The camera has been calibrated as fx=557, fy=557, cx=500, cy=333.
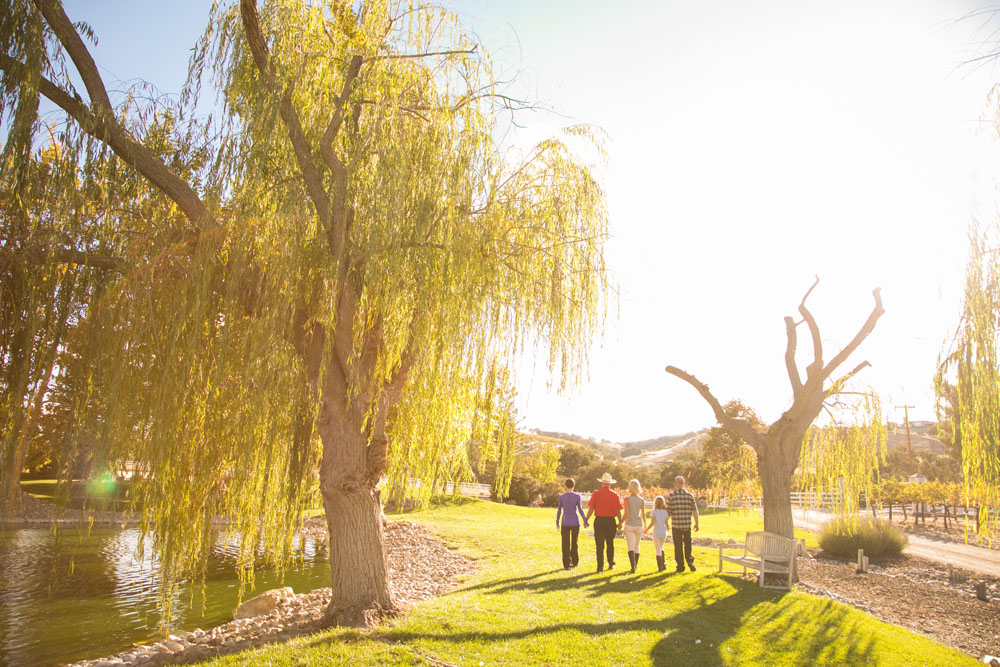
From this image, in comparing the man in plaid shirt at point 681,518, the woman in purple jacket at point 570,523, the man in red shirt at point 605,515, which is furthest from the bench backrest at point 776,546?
the woman in purple jacket at point 570,523

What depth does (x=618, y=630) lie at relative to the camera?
661 cm

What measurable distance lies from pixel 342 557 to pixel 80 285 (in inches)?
169

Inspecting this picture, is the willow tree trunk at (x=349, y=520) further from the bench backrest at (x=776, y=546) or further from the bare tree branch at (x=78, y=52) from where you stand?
the bench backrest at (x=776, y=546)

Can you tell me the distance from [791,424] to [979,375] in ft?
23.1

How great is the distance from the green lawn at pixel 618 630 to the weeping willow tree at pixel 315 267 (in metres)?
1.03

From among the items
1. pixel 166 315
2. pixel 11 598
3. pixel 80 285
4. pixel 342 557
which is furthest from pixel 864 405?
pixel 11 598

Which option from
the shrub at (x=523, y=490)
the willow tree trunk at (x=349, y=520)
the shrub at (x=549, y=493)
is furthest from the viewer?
the shrub at (x=549, y=493)

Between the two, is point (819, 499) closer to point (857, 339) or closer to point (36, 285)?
point (857, 339)

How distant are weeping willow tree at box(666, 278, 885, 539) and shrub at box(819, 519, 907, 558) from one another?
6598 mm

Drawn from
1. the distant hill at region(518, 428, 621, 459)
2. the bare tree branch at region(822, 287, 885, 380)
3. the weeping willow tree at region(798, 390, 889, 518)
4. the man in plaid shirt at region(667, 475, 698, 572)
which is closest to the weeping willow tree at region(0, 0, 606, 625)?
the man in plaid shirt at region(667, 475, 698, 572)

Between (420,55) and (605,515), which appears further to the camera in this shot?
(605,515)

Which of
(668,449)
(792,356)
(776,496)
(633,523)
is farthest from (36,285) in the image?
(668,449)

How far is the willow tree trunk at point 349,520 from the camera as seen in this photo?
21.9 feet

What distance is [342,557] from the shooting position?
265 inches
